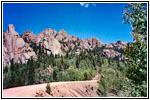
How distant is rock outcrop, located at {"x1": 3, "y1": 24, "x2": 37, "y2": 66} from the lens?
54281mm

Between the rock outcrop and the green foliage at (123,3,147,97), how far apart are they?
169 feet

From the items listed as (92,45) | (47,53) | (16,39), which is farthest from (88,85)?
(92,45)

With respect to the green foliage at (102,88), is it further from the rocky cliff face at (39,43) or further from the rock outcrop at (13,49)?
the rock outcrop at (13,49)

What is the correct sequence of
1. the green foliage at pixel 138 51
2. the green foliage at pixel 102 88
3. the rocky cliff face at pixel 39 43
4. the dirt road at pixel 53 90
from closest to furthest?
1. the green foliage at pixel 138 51
2. the dirt road at pixel 53 90
3. the green foliage at pixel 102 88
4. the rocky cliff face at pixel 39 43

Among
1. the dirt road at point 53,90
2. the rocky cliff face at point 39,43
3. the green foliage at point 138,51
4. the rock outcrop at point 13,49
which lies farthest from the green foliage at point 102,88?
the rock outcrop at point 13,49

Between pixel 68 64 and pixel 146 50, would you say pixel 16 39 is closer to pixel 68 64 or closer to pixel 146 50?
pixel 68 64

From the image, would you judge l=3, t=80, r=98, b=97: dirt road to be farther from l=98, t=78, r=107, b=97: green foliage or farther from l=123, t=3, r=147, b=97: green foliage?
l=123, t=3, r=147, b=97: green foliage

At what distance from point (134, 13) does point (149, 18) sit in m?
0.46

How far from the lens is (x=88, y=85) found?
3341 cm

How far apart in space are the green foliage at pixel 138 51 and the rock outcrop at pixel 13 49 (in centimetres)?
5160

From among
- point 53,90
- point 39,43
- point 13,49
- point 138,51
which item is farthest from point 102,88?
point 39,43

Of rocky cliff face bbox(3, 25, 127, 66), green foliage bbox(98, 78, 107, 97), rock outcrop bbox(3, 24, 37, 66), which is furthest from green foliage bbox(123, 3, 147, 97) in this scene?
rock outcrop bbox(3, 24, 37, 66)

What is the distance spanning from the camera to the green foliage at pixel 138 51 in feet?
17.2

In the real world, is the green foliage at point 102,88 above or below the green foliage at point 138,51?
below
